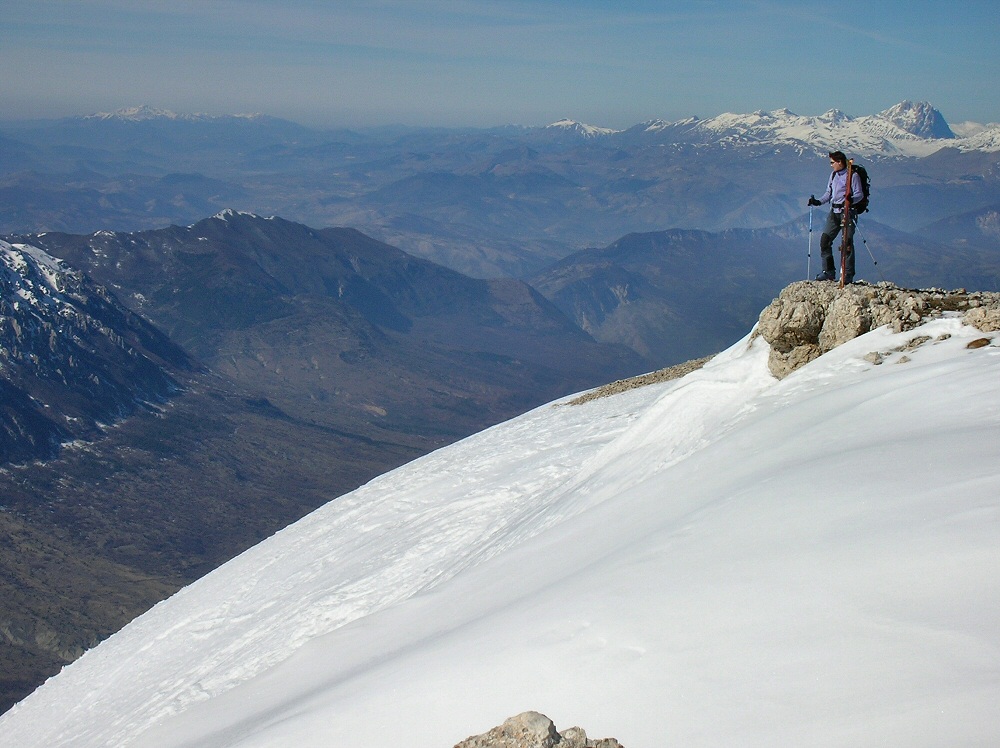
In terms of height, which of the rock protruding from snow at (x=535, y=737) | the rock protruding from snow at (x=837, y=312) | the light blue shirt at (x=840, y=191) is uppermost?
the light blue shirt at (x=840, y=191)

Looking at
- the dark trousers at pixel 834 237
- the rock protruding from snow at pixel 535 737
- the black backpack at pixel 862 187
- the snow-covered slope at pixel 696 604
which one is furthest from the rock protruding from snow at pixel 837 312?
the rock protruding from snow at pixel 535 737

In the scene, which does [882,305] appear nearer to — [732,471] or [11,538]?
[732,471]

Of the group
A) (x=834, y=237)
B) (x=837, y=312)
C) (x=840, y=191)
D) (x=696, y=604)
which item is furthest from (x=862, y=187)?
(x=696, y=604)

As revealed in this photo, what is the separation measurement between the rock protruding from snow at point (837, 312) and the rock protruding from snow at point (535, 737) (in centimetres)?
1264

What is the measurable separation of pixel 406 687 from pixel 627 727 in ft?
11.2

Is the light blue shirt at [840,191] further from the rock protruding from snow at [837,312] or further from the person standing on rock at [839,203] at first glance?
the rock protruding from snow at [837,312]

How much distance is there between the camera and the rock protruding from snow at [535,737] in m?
6.98

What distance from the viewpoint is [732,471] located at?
1435 cm

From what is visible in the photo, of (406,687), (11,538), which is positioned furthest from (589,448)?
(11,538)

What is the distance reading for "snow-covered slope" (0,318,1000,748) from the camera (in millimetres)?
7379

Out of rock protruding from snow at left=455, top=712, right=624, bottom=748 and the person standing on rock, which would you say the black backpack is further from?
rock protruding from snow at left=455, top=712, right=624, bottom=748

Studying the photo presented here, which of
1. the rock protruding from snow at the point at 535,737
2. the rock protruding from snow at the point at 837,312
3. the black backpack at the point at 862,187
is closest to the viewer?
the rock protruding from snow at the point at 535,737

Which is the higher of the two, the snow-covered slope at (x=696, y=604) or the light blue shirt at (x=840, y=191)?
the light blue shirt at (x=840, y=191)

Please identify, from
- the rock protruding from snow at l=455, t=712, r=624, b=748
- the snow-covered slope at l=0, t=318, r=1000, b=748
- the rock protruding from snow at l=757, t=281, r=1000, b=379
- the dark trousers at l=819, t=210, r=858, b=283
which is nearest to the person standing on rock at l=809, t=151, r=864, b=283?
the dark trousers at l=819, t=210, r=858, b=283
